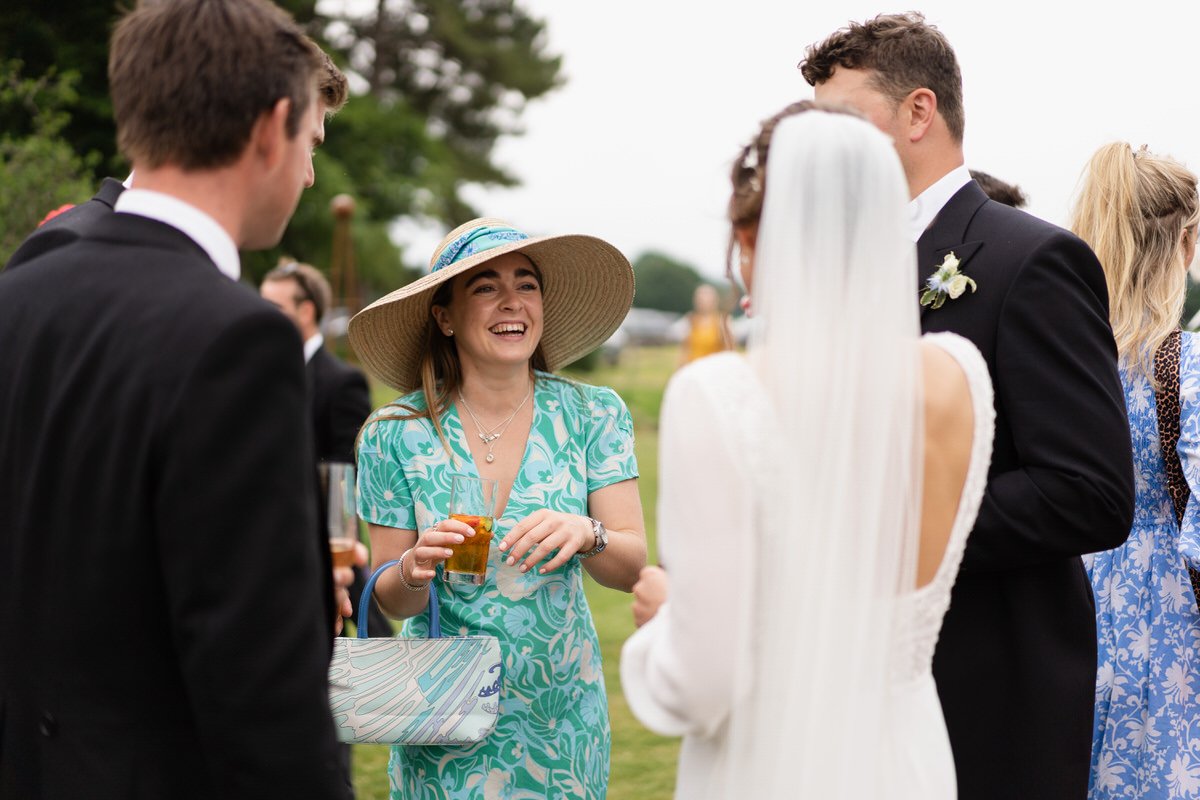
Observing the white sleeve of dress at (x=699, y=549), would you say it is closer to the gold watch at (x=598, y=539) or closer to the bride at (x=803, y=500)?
the bride at (x=803, y=500)

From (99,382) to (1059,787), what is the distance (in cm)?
241

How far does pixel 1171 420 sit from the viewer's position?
3.50m

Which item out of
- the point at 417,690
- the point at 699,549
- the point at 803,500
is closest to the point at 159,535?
the point at 699,549

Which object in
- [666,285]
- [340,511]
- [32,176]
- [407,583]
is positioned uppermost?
[666,285]

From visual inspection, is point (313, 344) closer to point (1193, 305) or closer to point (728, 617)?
point (1193, 305)

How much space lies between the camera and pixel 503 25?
31578mm

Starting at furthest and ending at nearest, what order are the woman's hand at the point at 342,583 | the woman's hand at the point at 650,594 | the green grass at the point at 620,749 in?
the green grass at the point at 620,749 < the woman's hand at the point at 650,594 < the woman's hand at the point at 342,583

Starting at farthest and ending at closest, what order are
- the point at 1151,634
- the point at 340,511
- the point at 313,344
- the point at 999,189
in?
the point at 313,344 → the point at 999,189 → the point at 1151,634 → the point at 340,511

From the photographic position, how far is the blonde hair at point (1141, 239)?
3.62m

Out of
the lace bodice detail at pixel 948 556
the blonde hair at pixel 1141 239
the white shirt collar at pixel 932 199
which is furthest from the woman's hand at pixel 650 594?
the blonde hair at pixel 1141 239

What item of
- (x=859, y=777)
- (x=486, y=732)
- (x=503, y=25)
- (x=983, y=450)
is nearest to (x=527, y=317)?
(x=486, y=732)

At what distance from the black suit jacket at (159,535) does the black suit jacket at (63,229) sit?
0.63m

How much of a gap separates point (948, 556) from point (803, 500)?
43 centimetres

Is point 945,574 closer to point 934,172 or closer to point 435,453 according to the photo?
point 934,172
